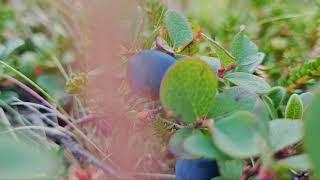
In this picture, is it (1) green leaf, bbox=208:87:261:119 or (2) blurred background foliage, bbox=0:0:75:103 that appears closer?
(1) green leaf, bbox=208:87:261:119

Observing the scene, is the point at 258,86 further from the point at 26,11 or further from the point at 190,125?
the point at 26,11

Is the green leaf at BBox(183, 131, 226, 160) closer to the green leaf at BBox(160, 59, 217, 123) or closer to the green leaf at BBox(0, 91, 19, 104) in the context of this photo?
the green leaf at BBox(160, 59, 217, 123)

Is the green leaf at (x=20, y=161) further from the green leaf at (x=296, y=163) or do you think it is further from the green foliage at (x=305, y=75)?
the green foliage at (x=305, y=75)

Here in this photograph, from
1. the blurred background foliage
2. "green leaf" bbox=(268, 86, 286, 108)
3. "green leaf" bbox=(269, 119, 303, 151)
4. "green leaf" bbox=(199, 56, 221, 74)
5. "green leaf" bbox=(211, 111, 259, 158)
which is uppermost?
"green leaf" bbox=(211, 111, 259, 158)

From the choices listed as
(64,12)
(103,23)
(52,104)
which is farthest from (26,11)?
(103,23)

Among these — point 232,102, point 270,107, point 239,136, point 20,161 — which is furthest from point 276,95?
point 20,161

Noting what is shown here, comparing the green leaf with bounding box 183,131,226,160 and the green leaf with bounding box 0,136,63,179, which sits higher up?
the green leaf with bounding box 0,136,63,179

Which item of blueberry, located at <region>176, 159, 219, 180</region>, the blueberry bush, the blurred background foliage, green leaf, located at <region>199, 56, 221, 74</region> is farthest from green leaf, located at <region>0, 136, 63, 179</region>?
the blurred background foliage
